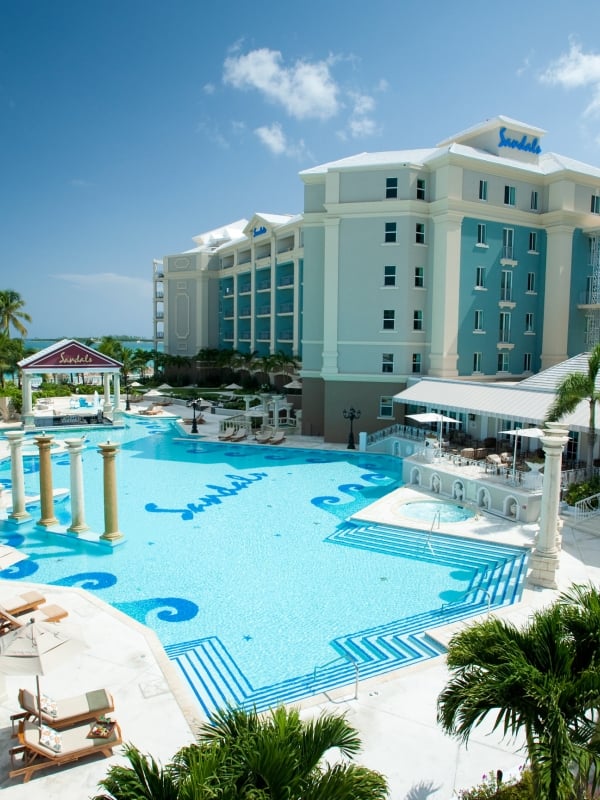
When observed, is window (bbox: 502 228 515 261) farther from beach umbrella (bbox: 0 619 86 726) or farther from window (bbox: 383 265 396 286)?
beach umbrella (bbox: 0 619 86 726)

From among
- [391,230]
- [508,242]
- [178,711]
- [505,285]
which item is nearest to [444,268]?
[391,230]

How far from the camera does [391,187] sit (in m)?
33.7

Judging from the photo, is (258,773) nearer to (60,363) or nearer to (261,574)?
(261,574)

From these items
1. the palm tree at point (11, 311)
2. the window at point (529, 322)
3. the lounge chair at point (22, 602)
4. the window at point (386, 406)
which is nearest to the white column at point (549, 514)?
the lounge chair at point (22, 602)

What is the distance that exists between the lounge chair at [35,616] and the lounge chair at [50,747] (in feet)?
13.5

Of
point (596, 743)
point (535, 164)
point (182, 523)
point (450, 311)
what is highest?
point (535, 164)

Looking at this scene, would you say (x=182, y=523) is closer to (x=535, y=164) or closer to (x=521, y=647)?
(x=521, y=647)

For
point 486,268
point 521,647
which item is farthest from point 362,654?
point 486,268

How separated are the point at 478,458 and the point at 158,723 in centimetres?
2047

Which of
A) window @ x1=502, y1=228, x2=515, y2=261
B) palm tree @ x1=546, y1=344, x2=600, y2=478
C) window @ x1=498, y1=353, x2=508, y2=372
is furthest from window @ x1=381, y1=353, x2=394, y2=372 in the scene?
palm tree @ x1=546, y1=344, x2=600, y2=478

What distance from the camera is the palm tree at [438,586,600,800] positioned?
5285 mm

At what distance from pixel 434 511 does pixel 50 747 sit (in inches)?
643

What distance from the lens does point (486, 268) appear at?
3500cm

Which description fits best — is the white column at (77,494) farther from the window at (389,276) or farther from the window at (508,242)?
the window at (508,242)
